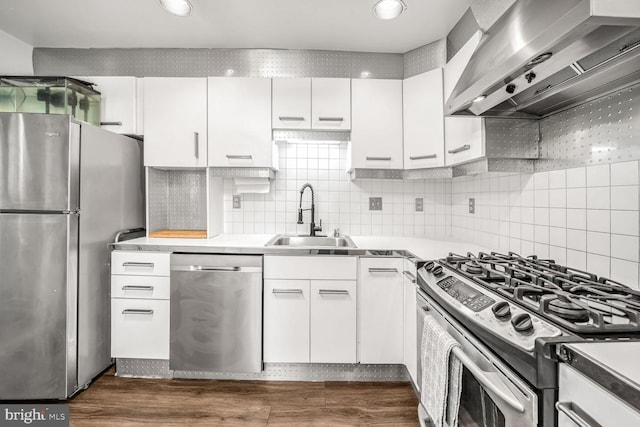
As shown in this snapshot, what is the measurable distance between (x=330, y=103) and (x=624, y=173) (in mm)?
1631

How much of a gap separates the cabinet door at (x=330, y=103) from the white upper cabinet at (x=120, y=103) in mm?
1318

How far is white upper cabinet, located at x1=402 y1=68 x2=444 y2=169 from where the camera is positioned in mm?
1987

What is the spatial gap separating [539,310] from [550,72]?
2.69ft

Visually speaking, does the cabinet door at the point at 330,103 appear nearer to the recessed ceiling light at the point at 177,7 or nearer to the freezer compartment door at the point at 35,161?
the recessed ceiling light at the point at 177,7

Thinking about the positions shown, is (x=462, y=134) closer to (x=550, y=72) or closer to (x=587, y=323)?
(x=550, y=72)

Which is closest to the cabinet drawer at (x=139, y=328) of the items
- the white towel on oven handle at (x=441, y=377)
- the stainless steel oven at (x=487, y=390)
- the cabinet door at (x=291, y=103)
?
the cabinet door at (x=291, y=103)

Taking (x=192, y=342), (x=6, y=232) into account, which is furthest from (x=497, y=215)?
(x=6, y=232)

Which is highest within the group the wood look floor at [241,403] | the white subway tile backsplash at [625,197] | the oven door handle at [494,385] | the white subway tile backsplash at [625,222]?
the white subway tile backsplash at [625,197]

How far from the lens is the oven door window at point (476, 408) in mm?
835

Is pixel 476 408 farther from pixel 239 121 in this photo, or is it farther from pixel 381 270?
pixel 239 121

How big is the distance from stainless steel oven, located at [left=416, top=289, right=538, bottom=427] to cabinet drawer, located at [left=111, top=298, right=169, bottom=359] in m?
1.70

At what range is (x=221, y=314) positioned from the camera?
Result: 184cm

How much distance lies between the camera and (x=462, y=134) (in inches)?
69.6

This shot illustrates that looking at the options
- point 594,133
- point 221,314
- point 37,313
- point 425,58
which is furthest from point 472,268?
point 37,313
